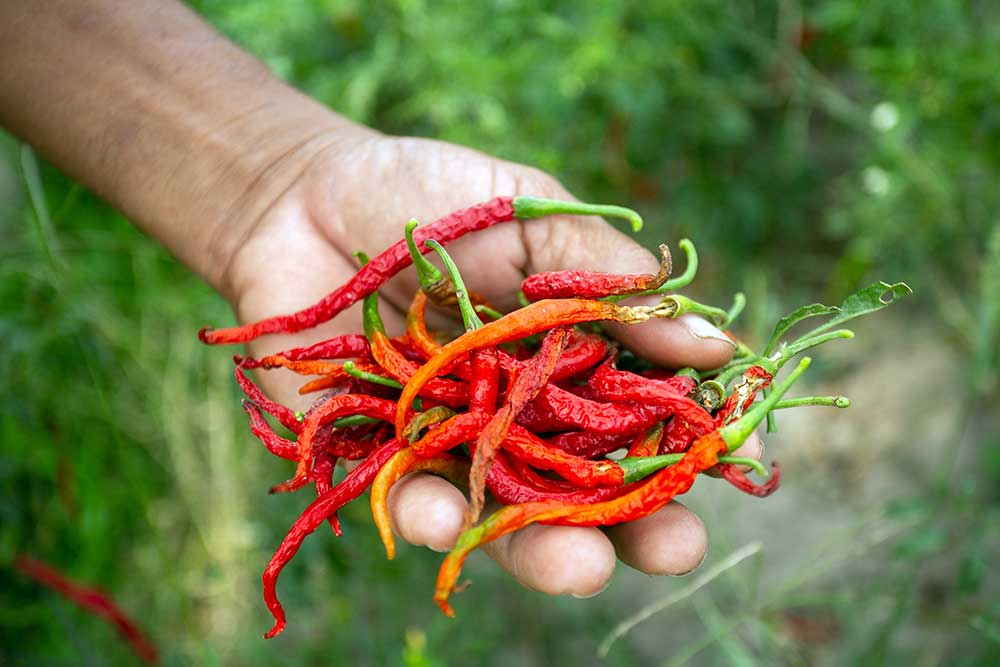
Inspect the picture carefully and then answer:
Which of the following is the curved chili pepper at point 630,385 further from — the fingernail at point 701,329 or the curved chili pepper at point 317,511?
the curved chili pepper at point 317,511

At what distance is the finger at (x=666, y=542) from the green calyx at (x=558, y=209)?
2.60 ft

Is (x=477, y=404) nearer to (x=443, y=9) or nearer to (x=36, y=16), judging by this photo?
(x=36, y=16)

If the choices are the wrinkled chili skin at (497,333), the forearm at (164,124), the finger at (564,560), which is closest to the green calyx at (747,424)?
the finger at (564,560)

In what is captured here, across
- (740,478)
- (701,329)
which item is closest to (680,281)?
(701,329)

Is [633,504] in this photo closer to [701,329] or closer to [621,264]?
[701,329]

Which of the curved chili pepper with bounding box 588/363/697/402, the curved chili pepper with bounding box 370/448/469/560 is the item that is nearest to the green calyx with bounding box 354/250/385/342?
the curved chili pepper with bounding box 370/448/469/560

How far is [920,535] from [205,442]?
3373 mm

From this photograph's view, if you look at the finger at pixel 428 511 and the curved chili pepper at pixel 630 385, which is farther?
the curved chili pepper at pixel 630 385

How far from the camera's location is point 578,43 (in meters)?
3.89

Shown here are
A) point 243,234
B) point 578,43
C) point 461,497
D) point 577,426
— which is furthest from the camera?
point 578,43

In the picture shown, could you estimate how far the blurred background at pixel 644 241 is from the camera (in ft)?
11.6

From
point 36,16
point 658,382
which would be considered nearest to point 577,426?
point 658,382

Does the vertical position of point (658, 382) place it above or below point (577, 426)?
above

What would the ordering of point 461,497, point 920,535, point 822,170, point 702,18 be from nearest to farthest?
1. point 461,497
2. point 920,535
3. point 702,18
4. point 822,170
